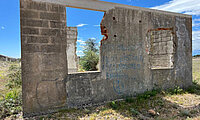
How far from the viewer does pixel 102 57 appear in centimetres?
446

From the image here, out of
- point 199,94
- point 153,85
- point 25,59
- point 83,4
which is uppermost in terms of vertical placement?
point 83,4

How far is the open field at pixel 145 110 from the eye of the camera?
371 centimetres

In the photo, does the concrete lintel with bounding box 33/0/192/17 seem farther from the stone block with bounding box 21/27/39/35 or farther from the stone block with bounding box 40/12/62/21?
the stone block with bounding box 21/27/39/35

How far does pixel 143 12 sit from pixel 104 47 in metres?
2.28

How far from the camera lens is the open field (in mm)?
3709

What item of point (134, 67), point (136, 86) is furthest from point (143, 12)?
point (136, 86)

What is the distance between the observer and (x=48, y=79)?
382cm

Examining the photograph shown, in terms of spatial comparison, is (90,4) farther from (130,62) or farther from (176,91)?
(176,91)

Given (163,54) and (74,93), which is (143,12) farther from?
(74,93)

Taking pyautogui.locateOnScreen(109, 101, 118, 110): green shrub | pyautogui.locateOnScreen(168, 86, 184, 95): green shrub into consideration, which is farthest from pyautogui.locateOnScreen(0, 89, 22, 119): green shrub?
pyautogui.locateOnScreen(168, 86, 184, 95): green shrub

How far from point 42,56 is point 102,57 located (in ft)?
6.23

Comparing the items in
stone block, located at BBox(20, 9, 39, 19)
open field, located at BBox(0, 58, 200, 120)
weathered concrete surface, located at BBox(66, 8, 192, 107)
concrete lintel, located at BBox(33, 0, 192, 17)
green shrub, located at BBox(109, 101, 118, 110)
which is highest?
concrete lintel, located at BBox(33, 0, 192, 17)

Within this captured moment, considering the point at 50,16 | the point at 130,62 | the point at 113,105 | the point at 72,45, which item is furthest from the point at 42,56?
the point at 72,45

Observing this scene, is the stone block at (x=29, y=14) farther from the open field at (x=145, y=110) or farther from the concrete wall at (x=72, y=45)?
the concrete wall at (x=72, y=45)
